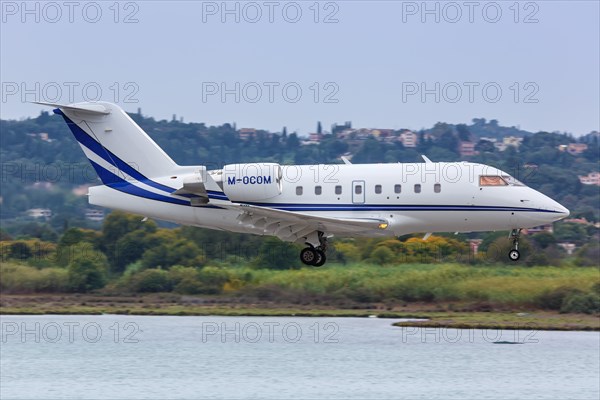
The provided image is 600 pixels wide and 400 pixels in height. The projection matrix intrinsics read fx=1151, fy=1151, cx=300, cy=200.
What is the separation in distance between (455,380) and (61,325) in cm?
2257

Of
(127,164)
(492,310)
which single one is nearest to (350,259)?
(492,310)

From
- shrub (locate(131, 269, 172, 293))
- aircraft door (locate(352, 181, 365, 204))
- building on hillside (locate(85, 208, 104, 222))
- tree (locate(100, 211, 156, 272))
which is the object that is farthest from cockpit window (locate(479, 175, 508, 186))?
building on hillside (locate(85, 208, 104, 222))

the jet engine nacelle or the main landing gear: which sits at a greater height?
the jet engine nacelle

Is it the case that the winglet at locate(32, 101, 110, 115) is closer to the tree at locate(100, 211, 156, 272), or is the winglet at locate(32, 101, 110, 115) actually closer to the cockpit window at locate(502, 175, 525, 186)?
the cockpit window at locate(502, 175, 525, 186)

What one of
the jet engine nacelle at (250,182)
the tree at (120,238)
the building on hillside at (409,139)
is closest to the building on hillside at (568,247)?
the tree at (120,238)

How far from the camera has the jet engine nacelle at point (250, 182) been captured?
30.6 metres

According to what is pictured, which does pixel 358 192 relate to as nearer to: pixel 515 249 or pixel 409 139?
pixel 515 249

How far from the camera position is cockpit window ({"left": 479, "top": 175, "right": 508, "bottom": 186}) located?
101ft

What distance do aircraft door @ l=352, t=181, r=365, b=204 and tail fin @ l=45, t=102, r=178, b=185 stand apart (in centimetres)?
535

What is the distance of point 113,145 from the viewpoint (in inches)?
1286

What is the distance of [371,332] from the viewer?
57250mm

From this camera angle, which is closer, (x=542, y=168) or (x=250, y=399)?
(x=250, y=399)

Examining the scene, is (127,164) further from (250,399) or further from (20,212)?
(20,212)

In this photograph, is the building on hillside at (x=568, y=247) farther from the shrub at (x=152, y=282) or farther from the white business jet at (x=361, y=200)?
the white business jet at (x=361, y=200)
